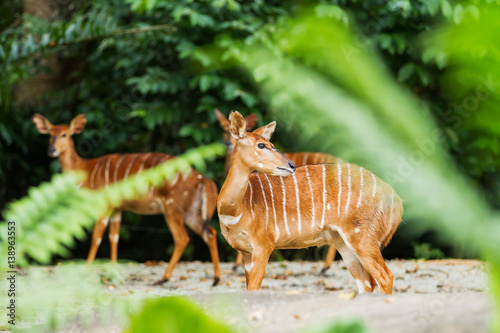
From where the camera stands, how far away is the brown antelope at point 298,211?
289 centimetres

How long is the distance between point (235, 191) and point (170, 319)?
7.37 feet

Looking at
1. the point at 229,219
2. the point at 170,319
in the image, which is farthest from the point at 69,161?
the point at 170,319

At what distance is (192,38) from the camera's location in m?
5.38

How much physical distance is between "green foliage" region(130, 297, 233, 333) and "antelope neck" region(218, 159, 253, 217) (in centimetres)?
222

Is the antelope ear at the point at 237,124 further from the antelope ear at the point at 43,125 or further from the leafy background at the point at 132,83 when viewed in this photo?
the antelope ear at the point at 43,125

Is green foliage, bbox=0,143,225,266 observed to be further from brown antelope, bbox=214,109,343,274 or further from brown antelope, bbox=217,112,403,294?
brown antelope, bbox=214,109,343,274

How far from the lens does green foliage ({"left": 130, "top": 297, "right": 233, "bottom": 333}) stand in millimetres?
662

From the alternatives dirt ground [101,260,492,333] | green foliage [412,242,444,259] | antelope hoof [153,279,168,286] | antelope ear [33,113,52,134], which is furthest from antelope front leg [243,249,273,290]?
green foliage [412,242,444,259]

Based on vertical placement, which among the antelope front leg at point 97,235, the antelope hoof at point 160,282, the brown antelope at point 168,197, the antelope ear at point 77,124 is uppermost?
the antelope ear at point 77,124

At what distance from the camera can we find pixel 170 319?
66 cm

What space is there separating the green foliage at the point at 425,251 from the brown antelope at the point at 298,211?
3.44 m

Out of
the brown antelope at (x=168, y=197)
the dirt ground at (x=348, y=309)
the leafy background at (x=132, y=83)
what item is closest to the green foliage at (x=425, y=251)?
the leafy background at (x=132, y=83)

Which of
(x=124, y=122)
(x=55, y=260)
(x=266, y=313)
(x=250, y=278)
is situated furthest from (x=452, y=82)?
(x=55, y=260)

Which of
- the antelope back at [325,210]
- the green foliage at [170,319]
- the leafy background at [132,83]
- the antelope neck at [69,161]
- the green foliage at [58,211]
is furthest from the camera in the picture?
the antelope neck at [69,161]
